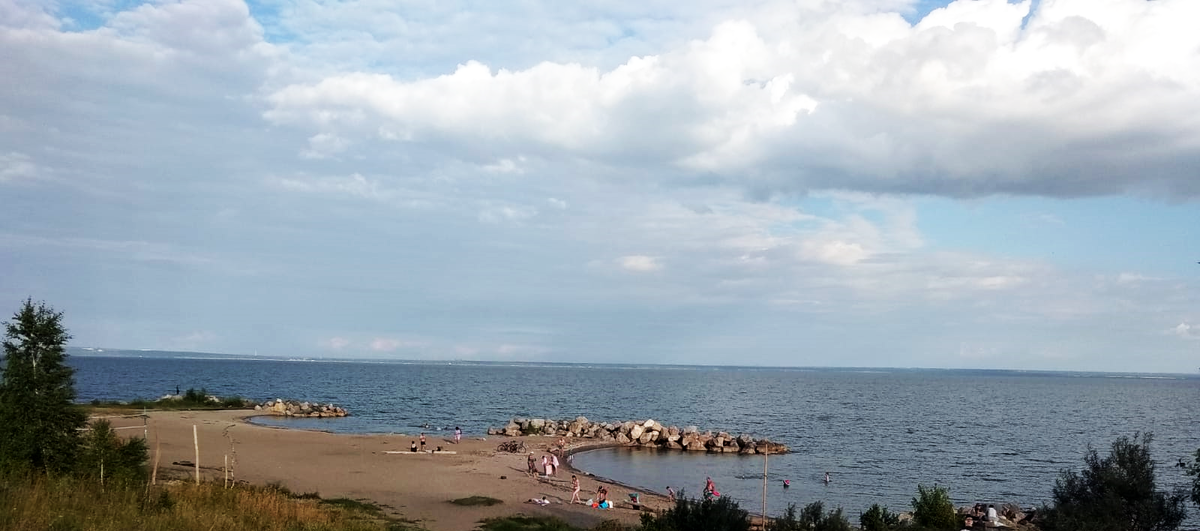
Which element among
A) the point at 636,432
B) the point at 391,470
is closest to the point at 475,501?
the point at 391,470

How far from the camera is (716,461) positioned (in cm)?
5094

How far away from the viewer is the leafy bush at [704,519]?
17547 millimetres

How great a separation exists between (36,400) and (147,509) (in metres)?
4.84

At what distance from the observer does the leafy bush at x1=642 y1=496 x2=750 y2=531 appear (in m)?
17.5

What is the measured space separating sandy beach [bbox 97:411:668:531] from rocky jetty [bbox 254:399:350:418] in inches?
610

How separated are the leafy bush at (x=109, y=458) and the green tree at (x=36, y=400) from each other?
35cm

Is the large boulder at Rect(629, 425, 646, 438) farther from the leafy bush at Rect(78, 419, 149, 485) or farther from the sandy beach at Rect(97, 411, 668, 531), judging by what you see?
the leafy bush at Rect(78, 419, 149, 485)

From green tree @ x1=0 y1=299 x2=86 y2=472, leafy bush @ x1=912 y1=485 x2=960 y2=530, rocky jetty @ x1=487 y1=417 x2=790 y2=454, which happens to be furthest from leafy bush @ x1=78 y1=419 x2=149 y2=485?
rocky jetty @ x1=487 y1=417 x2=790 y2=454

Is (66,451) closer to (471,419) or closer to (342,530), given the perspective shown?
(342,530)

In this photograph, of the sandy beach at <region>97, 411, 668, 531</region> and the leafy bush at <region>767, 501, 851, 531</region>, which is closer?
the leafy bush at <region>767, 501, 851, 531</region>

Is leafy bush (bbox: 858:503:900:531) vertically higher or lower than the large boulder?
higher

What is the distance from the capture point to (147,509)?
1538cm

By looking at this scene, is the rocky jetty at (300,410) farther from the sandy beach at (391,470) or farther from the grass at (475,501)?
the grass at (475,501)

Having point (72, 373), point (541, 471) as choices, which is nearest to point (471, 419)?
point (541, 471)
